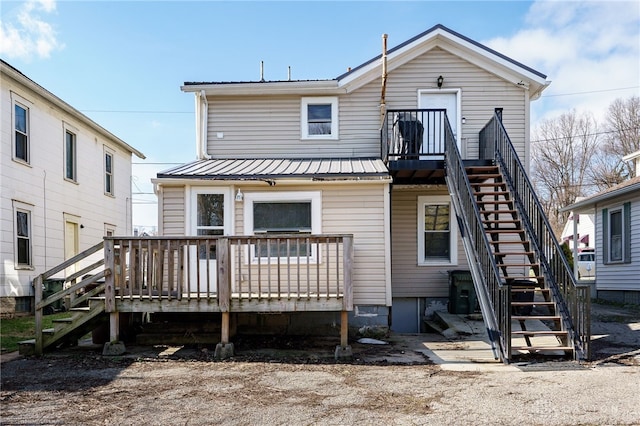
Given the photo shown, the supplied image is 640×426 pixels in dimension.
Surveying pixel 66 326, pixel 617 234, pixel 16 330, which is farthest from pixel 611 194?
pixel 16 330

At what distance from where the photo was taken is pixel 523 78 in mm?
10586

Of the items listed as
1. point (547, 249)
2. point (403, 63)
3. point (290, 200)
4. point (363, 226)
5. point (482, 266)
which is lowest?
point (482, 266)

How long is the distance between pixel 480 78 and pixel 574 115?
26904 millimetres

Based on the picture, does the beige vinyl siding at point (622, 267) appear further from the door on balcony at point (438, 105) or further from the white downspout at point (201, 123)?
the white downspout at point (201, 123)

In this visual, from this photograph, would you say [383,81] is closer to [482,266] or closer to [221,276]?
[482,266]

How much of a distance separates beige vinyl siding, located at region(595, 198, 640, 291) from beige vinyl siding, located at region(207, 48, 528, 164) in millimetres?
5422

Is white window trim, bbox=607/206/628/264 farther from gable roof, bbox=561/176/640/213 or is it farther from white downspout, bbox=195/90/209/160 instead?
white downspout, bbox=195/90/209/160

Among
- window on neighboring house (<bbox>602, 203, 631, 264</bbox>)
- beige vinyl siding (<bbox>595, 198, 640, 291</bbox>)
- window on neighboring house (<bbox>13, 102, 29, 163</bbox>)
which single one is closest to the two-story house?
window on neighboring house (<bbox>13, 102, 29, 163</bbox>)

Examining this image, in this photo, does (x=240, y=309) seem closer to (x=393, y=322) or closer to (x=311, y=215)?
(x=311, y=215)

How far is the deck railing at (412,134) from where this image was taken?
959cm

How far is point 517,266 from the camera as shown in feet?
23.4

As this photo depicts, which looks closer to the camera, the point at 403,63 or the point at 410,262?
the point at 410,262

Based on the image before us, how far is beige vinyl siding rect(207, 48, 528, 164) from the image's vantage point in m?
10.7

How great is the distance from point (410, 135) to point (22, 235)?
32.5 ft
